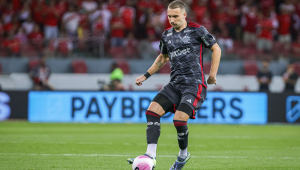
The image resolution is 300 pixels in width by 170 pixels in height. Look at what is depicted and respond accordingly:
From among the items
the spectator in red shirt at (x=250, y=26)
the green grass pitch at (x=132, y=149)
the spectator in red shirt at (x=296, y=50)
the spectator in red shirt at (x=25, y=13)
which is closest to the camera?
the green grass pitch at (x=132, y=149)

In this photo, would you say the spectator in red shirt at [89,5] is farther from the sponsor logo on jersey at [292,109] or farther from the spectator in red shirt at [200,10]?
the sponsor logo on jersey at [292,109]

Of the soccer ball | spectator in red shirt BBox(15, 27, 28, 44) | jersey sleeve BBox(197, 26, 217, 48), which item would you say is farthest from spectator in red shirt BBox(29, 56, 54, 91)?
the soccer ball

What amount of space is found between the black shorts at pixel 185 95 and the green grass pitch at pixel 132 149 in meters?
1.02

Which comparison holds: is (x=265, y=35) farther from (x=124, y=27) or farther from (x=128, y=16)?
(x=124, y=27)

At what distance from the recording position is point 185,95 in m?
6.07

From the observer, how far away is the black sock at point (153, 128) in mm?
5912

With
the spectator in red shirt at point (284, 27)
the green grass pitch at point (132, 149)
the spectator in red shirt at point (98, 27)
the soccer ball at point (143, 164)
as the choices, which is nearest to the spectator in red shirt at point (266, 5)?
the spectator in red shirt at point (284, 27)

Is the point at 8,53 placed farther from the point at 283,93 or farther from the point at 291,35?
the point at 291,35

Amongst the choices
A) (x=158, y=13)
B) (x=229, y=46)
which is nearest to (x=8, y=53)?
(x=158, y=13)

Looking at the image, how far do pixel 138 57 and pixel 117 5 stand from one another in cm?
256

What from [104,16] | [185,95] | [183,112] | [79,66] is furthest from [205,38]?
[104,16]

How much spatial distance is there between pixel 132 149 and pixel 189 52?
10.5 feet

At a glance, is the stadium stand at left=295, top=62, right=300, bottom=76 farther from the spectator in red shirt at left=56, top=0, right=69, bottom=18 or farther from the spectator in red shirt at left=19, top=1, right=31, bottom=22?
the spectator in red shirt at left=19, top=1, right=31, bottom=22

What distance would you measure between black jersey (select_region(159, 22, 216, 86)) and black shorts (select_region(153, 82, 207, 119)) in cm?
7
